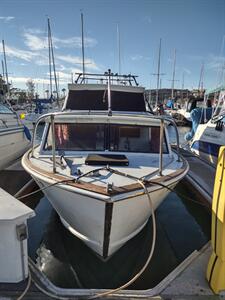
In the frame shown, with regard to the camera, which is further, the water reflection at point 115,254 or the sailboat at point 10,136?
the sailboat at point 10,136

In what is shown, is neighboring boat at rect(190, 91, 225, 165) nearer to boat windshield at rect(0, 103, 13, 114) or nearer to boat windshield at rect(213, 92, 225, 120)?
boat windshield at rect(213, 92, 225, 120)

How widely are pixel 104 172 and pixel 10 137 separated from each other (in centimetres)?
519

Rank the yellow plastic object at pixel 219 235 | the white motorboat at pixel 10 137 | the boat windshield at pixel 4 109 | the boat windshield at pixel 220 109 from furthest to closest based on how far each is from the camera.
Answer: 1. the boat windshield at pixel 220 109
2. the boat windshield at pixel 4 109
3. the white motorboat at pixel 10 137
4. the yellow plastic object at pixel 219 235

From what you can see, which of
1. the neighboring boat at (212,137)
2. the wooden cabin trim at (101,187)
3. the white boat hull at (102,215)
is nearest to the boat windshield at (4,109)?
the wooden cabin trim at (101,187)

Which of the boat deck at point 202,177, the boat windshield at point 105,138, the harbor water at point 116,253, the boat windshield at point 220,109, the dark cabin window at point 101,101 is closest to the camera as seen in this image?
the harbor water at point 116,253

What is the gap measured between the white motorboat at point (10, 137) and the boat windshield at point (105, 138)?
3.24 metres

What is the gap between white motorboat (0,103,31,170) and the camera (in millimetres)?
7445

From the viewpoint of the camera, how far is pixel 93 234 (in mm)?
3521

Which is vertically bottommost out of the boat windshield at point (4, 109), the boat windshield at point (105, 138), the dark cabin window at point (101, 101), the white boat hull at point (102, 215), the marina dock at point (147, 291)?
the marina dock at point (147, 291)

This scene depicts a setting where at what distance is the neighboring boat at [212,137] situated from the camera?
337 inches

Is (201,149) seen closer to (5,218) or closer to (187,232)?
(187,232)

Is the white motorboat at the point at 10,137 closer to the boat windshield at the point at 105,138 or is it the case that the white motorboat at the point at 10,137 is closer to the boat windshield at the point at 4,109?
the boat windshield at the point at 4,109

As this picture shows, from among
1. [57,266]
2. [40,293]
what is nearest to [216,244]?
[40,293]

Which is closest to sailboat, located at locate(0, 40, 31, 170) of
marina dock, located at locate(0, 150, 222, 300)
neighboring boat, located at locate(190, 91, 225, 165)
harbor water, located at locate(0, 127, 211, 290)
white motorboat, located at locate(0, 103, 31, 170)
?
white motorboat, located at locate(0, 103, 31, 170)
